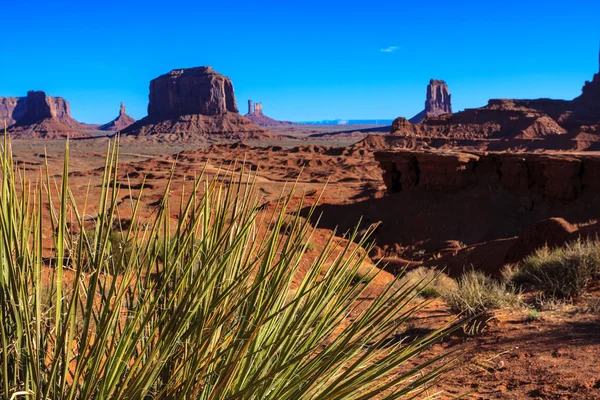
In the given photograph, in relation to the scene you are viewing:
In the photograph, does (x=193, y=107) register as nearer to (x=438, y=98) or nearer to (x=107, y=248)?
(x=438, y=98)

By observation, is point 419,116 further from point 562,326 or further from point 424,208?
point 562,326

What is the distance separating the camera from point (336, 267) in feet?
6.32

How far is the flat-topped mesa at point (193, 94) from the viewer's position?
11394 centimetres

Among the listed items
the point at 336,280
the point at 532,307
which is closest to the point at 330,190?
the point at 532,307

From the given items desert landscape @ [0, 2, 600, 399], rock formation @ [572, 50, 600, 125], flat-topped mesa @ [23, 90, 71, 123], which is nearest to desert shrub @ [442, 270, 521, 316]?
desert landscape @ [0, 2, 600, 399]

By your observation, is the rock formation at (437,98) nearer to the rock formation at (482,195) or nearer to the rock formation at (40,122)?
the rock formation at (40,122)

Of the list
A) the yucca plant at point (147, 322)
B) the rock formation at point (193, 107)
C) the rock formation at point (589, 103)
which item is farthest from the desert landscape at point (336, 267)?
the rock formation at point (193, 107)

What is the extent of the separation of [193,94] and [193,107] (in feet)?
9.74

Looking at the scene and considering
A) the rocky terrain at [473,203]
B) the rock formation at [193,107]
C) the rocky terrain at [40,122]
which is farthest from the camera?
the rocky terrain at [40,122]

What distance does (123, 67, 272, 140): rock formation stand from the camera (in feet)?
351

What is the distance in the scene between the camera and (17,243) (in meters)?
1.34

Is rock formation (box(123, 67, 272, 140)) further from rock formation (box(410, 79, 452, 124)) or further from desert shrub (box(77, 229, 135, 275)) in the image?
desert shrub (box(77, 229, 135, 275))

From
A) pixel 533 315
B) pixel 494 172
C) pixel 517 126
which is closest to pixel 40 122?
pixel 517 126

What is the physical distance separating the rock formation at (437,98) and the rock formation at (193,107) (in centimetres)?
5283
